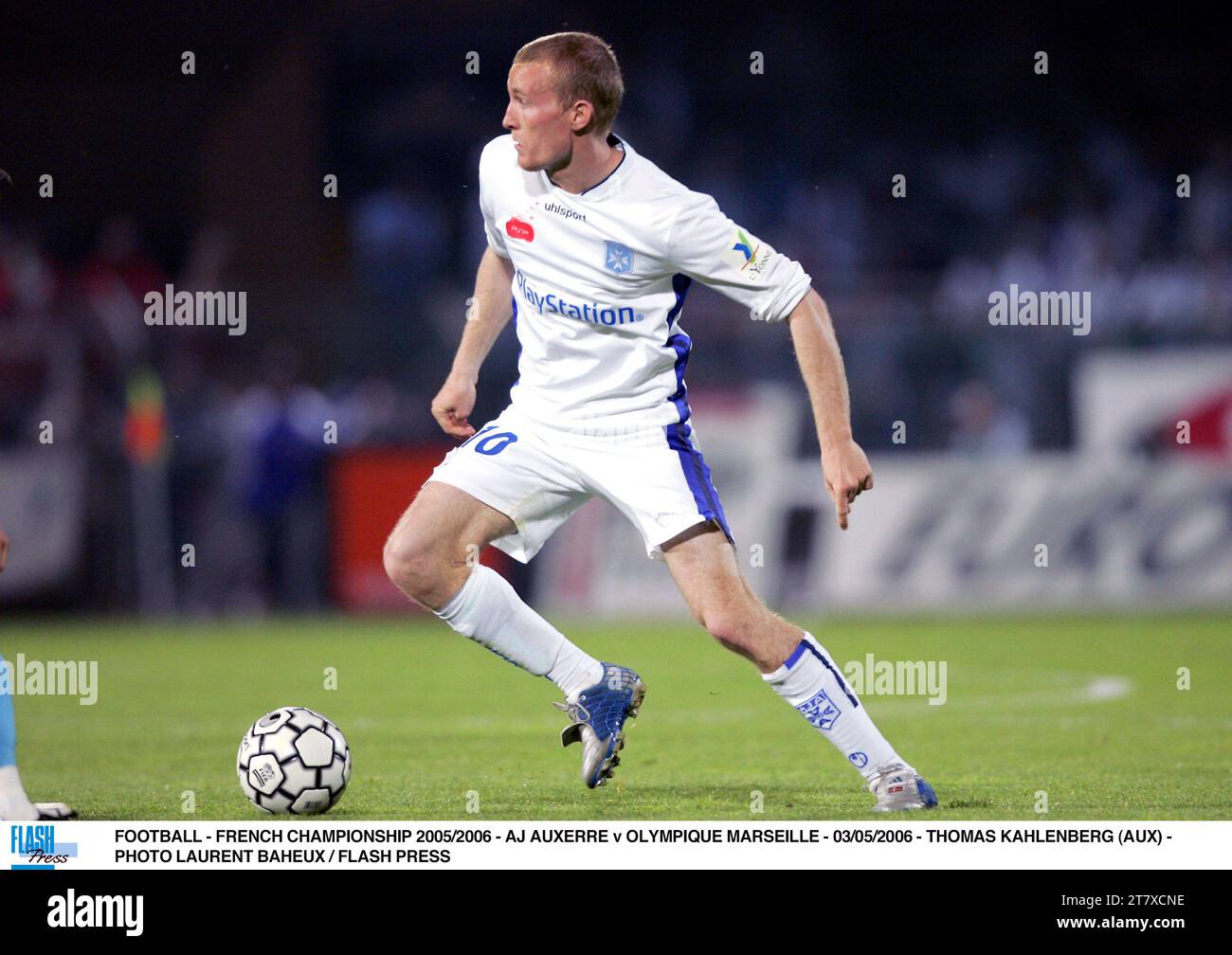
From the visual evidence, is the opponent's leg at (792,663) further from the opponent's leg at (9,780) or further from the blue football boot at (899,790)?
the opponent's leg at (9,780)

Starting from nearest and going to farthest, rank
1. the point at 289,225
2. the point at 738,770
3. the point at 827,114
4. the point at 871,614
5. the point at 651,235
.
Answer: the point at 651,235 → the point at 738,770 → the point at 871,614 → the point at 289,225 → the point at 827,114

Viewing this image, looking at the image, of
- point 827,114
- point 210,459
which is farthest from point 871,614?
point 827,114

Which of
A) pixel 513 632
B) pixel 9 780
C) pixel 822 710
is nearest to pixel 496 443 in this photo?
pixel 513 632

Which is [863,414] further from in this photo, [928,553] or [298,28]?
[298,28]

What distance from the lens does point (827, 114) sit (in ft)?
61.4

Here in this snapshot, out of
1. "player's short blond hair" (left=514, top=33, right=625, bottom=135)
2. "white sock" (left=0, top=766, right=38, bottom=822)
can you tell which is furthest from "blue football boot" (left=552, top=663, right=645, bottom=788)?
"player's short blond hair" (left=514, top=33, right=625, bottom=135)

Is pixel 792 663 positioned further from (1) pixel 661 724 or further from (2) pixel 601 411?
(1) pixel 661 724

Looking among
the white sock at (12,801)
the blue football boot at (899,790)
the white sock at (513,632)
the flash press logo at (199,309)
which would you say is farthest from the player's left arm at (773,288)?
the flash press logo at (199,309)

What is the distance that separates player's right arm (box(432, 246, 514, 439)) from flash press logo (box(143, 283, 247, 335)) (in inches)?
346

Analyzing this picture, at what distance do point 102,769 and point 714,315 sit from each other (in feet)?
29.4

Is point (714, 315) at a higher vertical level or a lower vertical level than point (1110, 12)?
lower

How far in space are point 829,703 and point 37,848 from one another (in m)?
2.28

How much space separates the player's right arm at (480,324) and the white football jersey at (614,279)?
9.2 inches
